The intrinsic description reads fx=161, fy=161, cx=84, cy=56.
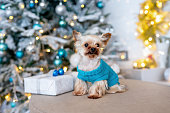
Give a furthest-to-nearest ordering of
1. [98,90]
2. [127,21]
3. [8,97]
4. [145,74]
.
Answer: [127,21] → [145,74] → [8,97] → [98,90]

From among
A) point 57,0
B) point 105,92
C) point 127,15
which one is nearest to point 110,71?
point 105,92

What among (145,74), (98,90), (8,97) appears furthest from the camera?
(145,74)

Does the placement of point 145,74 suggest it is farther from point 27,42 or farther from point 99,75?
point 27,42

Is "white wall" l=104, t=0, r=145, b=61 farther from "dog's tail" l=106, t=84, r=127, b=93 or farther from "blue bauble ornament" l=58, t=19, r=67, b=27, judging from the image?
"dog's tail" l=106, t=84, r=127, b=93

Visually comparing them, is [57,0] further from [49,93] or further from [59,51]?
[49,93]

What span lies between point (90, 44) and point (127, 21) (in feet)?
5.55

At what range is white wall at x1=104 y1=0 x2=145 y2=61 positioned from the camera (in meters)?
2.32

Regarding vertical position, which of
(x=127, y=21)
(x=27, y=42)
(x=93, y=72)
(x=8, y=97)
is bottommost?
(x=8, y=97)

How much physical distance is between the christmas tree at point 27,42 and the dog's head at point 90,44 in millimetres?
774

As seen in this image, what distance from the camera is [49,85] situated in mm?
896

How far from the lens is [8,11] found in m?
1.66

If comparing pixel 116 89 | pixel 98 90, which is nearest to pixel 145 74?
pixel 116 89

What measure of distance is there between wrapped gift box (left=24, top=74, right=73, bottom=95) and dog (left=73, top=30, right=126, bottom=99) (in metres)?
0.08

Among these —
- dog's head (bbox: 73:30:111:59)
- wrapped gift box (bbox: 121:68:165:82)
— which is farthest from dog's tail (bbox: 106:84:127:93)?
wrapped gift box (bbox: 121:68:165:82)
